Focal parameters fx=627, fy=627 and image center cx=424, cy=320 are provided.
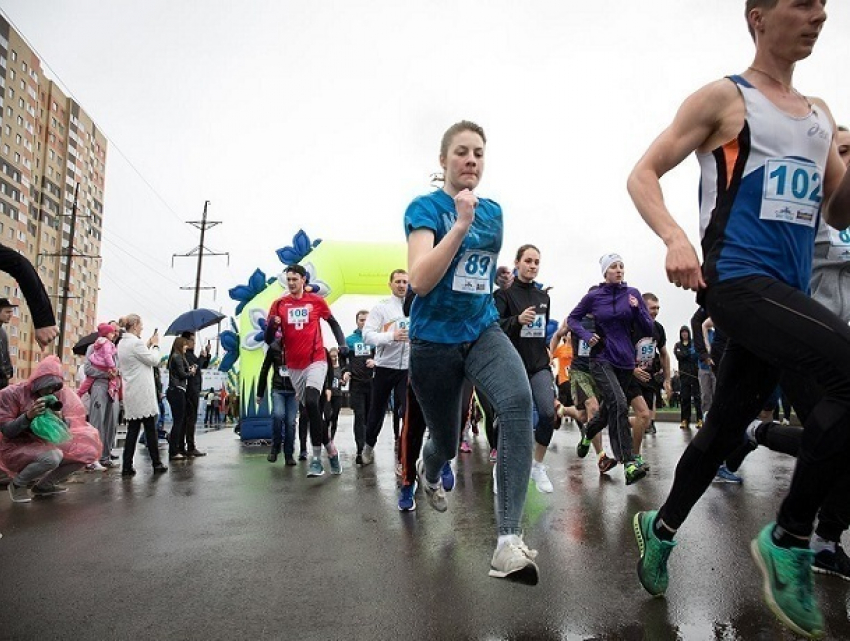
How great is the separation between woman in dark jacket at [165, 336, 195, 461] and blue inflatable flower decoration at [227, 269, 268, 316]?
3.82 m

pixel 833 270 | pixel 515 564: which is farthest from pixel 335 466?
pixel 833 270

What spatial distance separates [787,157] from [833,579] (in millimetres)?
1941

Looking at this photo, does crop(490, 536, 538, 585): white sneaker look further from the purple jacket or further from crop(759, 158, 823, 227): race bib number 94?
the purple jacket

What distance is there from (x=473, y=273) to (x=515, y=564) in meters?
1.34

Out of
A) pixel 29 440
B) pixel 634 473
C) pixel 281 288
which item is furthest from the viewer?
pixel 281 288

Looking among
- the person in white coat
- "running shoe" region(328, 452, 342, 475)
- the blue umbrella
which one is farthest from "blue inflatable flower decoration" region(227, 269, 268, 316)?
"running shoe" region(328, 452, 342, 475)

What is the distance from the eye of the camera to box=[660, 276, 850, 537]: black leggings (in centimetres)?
197

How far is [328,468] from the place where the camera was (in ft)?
25.3

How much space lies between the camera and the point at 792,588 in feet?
6.44

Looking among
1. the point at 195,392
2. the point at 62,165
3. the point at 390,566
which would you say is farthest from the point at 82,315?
the point at 390,566

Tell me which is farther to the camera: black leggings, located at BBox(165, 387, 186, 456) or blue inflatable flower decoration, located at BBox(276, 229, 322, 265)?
blue inflatable flower decoration, located at BBox(276, 229, 322, 265)

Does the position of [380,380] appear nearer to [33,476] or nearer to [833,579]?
[33,476]

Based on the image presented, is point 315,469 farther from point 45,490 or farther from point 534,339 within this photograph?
point 534,339

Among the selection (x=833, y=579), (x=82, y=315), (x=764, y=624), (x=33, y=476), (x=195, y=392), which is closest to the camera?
(x=764, y=624)
